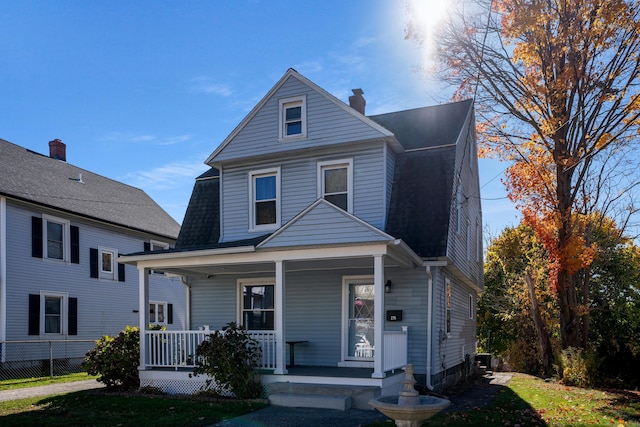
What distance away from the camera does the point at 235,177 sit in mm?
14531

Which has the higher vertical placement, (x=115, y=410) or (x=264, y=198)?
(x=264, y=198)

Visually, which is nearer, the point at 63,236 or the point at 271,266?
the point at 271,266

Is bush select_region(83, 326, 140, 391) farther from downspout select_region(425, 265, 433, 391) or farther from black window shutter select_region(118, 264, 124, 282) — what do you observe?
black window shutter select_region(118, 264, 124, 282)

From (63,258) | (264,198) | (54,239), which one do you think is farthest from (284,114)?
(63,258)

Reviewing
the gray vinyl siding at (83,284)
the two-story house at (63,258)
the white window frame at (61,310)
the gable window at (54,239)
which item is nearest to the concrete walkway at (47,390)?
the two-story house at (63,258)

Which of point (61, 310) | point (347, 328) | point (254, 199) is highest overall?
point (254, 199)

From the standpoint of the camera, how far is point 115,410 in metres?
9.68

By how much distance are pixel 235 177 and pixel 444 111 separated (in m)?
6.37

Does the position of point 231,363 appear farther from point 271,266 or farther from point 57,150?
point 57,150

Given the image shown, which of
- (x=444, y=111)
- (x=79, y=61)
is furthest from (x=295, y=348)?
(x=79, y=61)

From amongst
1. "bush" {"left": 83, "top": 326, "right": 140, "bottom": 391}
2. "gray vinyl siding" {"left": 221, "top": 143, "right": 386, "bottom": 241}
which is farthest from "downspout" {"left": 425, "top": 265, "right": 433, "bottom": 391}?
"bush" {"left": 83, "top": 326, "right": 140, "bottom": 391}

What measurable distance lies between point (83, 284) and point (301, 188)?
11.3m

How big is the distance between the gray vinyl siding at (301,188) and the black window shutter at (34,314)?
8.00m

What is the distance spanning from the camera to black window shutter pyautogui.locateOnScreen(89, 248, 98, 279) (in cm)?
2058
